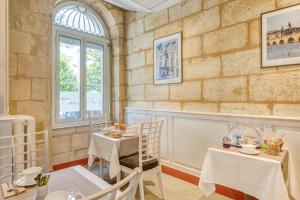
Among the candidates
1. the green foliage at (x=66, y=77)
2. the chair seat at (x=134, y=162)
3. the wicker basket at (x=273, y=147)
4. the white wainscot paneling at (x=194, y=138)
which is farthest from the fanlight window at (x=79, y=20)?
the wicker basket at (x=273, y=147)

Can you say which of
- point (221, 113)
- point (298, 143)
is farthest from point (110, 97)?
point (298, 143)

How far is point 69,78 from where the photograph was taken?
138 inches

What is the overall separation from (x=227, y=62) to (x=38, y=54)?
8.60ft

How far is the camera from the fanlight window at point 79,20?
3.43 metres

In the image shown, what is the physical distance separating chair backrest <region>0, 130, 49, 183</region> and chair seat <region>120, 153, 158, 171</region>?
2.78 feet

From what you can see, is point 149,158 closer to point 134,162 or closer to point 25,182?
point 134,162

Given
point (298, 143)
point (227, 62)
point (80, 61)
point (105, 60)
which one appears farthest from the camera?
point (105, 60)

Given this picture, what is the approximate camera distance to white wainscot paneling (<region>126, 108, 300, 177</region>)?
1979 millimetres

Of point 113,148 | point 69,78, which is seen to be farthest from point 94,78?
point 113,148

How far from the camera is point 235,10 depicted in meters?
2.40

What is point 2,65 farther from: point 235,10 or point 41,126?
point 235,10

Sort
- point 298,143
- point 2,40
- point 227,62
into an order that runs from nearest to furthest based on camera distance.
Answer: point 298,143 → point 2,40 → point 227,62

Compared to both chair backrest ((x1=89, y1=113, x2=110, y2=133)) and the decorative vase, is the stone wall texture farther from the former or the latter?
the decorative vase

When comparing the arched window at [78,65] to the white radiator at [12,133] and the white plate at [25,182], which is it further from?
the white plate at [25,182]
